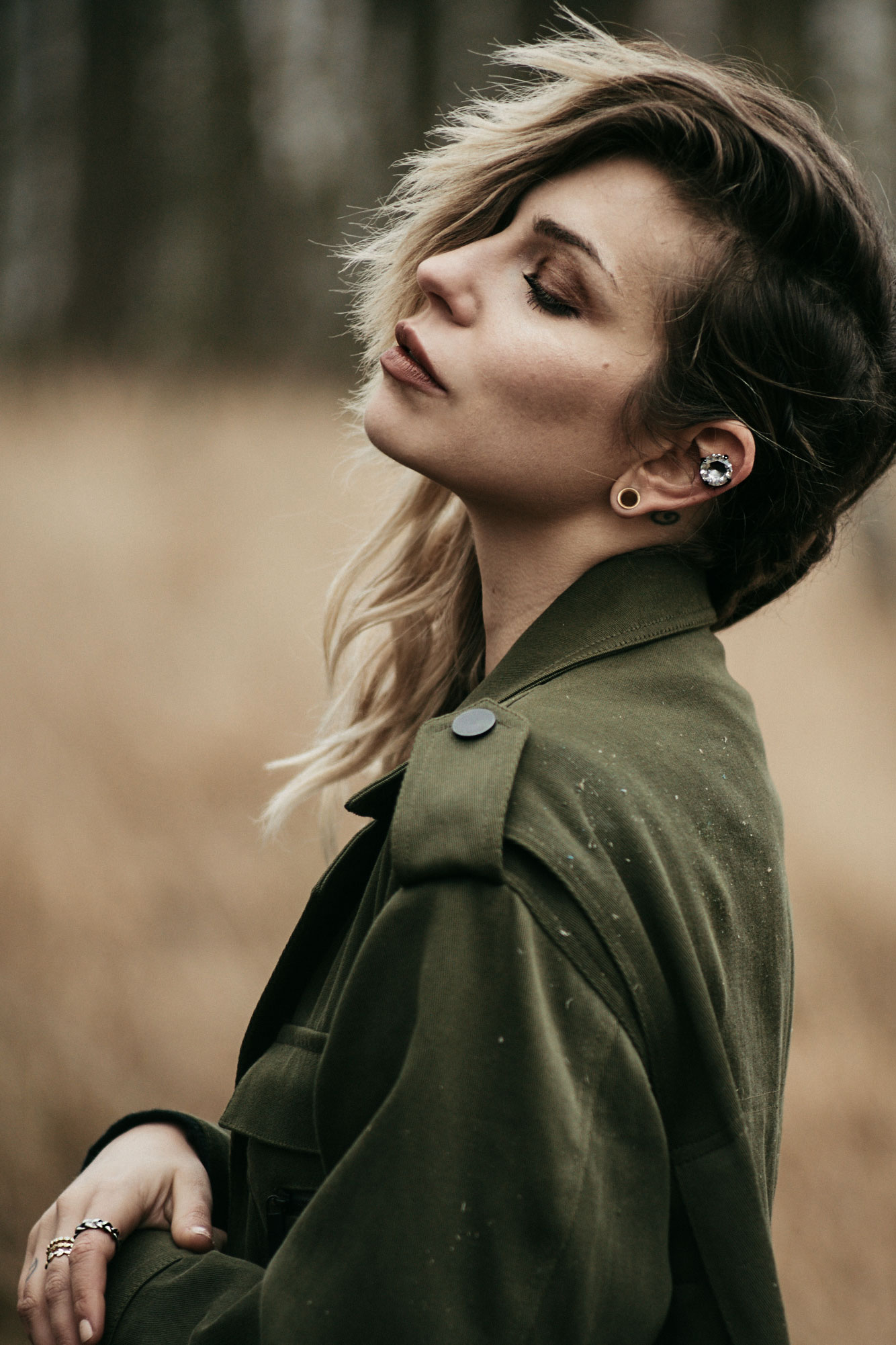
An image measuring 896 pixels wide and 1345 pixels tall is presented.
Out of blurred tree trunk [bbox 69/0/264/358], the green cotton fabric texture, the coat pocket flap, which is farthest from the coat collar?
blurred tree trunk [bbox 69/0/264/358]

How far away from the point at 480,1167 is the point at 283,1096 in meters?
0.31

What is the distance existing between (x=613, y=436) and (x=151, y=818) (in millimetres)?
2908

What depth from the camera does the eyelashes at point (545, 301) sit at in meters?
1.20

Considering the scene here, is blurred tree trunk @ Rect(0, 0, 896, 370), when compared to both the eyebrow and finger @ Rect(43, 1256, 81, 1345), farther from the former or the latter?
finger @ Rect(43, 1256, 81, 1345)

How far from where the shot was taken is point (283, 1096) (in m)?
1.08

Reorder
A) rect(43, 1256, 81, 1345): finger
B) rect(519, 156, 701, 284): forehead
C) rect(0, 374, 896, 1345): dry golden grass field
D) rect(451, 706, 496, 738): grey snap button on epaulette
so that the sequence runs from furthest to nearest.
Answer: rect(0, 374, 896, 1345): dry golden grass field < rect(519, 156, 701, 284): forehead < rect(43, 1256, 81, 1345): finger < rect(451, 706, 496, 738): grey snap button on epaulette

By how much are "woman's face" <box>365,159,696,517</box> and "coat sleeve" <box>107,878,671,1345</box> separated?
524mm

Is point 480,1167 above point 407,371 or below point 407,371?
below

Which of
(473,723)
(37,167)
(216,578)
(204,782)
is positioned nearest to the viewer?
(473,723)

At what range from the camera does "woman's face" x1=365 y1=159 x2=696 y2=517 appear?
1.19m

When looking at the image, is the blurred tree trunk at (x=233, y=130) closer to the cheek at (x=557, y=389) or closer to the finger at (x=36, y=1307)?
the cheek at (x=557, y=389)

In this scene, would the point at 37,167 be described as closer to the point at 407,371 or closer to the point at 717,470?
the point at 407,371

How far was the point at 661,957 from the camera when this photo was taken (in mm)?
942

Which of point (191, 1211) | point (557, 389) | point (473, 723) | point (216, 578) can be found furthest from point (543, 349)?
point (216, 578)
